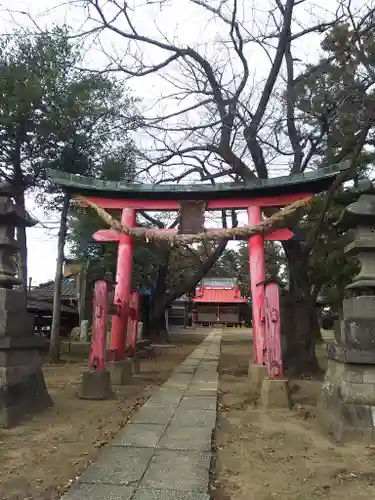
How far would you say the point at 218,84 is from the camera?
→ 35.5ft

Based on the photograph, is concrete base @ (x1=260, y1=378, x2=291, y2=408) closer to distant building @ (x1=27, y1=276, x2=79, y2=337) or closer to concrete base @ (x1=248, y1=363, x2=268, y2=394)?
concrete base @ (x1=248, y1=363, x2=268, y2=394)

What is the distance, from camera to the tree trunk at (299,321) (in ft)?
37.9

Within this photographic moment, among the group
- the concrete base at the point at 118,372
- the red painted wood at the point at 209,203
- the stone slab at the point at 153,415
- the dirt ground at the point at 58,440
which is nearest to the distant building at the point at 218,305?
the red painted wood at the point at 209,203

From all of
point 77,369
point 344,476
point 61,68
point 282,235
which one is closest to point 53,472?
point 344,476

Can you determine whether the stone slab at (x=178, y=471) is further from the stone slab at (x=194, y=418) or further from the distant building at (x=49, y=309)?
the distant building at (x=49, y=309)

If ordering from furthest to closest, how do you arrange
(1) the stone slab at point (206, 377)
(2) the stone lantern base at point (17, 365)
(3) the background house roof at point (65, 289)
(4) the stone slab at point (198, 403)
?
(3) the background house roof at point (65, 289) → (1) the stone slab at point (206, 377) → (4) the stone slab at point (198, 403) → (2) the stone lantern base at point (17, 365)

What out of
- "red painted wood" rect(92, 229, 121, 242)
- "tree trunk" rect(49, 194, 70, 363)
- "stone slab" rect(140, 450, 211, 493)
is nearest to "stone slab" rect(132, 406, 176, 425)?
"stone slab" rect(140, 450, 211, 493)

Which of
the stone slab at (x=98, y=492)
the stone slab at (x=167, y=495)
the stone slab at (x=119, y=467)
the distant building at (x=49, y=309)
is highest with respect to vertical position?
the distant building at (x=49, y=309)

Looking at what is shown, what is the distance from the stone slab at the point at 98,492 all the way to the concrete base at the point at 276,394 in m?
4.29

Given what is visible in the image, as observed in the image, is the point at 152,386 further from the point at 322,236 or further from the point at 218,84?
the point at 218,84

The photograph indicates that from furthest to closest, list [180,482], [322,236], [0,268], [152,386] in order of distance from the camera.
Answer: [322,236]
[152,386]
[0,268]
[180,482]

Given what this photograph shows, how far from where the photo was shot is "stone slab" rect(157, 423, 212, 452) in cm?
493

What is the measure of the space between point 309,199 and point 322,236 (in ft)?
9.31

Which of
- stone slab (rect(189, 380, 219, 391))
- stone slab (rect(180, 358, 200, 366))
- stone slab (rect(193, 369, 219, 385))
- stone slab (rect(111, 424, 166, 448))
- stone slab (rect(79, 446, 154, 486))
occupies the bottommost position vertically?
stone slab (rect(79, 446, 154, 486))
